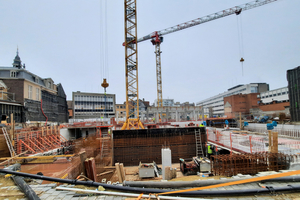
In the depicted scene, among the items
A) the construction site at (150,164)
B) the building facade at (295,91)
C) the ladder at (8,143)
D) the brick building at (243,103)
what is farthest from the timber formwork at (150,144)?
the brick building at (243,103)

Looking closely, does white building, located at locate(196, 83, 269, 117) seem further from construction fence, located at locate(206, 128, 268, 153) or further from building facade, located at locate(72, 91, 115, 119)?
construction fence, located at locate(206, 128, 268, 153)

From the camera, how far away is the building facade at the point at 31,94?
30.3m

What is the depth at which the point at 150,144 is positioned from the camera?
16156mm

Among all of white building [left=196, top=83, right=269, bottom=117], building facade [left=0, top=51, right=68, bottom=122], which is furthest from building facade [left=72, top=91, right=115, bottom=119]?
white building [left=196, top=83, right=269, bottom=117]

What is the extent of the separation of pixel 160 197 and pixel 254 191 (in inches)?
86.4

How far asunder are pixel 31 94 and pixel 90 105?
31.5 metres

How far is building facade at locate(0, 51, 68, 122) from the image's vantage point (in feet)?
99.3

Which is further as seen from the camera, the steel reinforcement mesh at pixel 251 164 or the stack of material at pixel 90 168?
the steel reinforcement mesh at pixel 251 164

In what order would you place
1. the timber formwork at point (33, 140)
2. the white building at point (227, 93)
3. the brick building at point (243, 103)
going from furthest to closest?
the white building at point (227, 93) < the brick building at point (243, 103) < the timber formwork at point (33, 140)

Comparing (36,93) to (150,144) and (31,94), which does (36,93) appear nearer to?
(31,94)

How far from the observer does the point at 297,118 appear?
24.9 metres

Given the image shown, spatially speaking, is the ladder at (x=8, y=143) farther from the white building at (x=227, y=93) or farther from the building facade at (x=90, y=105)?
the white building at (x=227, y=93)

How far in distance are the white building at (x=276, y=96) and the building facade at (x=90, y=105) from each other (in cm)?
6279

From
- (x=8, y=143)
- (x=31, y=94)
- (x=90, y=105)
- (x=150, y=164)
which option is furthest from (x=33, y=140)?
(x=90, y=105)
